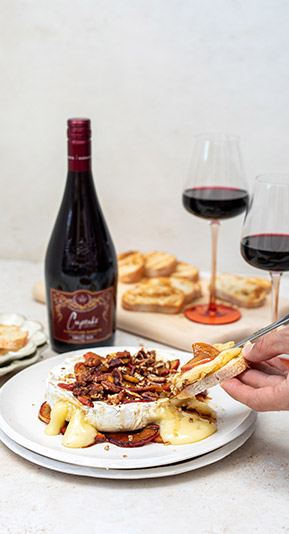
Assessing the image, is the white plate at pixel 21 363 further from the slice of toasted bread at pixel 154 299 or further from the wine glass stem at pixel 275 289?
the wine glass stem at pixel 275 289

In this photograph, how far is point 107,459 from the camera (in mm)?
1035

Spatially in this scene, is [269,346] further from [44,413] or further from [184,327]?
[184,327]

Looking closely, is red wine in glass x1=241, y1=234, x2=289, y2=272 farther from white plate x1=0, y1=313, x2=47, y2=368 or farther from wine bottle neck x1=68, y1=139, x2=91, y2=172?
white plate x1=0, y1=313, x2=47, y2=368

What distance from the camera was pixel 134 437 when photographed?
3.63 feet

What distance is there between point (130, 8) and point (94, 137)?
17.7 inches

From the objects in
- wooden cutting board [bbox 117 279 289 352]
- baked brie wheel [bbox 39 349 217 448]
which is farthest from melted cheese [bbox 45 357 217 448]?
wooden cutting board [bbox 117 279 289 352]

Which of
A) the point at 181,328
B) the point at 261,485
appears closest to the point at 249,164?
the point at 181,328

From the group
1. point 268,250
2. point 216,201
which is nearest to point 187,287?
point 216,201

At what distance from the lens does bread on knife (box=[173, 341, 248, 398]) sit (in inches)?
42.9

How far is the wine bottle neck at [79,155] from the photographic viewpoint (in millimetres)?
1414

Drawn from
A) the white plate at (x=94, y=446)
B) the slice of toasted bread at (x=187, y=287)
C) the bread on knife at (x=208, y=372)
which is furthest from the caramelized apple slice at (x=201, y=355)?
the slice of toasted bread at (x=187, y=287)

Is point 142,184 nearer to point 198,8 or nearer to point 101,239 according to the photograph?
point 198,8

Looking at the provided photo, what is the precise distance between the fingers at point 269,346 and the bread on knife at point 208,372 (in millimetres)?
25

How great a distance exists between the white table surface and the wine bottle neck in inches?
24.8
